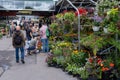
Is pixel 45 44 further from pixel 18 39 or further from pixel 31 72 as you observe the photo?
pixel 31 72

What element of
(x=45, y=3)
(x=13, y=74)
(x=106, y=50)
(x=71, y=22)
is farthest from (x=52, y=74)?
(x=45, y=3)

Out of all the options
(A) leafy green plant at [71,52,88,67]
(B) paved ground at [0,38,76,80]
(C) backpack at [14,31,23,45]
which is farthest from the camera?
(C) backpack at [14,31,23,45]

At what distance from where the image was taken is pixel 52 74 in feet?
40.2

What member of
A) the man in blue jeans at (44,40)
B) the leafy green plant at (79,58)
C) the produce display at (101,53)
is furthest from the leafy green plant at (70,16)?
the leafy green plant at (79,58)

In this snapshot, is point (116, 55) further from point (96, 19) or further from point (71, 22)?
point (71, 22)

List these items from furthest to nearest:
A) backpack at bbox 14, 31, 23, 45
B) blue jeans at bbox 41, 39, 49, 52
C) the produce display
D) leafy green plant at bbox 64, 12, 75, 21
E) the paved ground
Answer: blue jeans at bbox 41, 39, 49, 52, leafy green plant at bbox 64, 12, 75, 21, backpack at bbox 14, 31, 23, 45, the paved ground, the produce display

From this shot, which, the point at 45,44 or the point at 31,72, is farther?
the point at 45,44

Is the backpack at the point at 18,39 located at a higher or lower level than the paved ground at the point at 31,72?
higher

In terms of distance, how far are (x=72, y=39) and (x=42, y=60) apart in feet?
8.17

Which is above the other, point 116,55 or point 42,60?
point 116,55

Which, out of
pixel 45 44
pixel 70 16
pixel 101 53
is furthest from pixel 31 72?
pixel 45 44

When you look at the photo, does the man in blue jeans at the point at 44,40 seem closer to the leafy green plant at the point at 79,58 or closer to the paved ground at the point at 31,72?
the paved ground at the point at 31,72

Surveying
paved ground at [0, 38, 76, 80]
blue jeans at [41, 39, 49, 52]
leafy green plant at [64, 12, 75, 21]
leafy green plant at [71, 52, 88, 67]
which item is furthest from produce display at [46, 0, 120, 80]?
blue jeans at [41, 39, 49, 52]

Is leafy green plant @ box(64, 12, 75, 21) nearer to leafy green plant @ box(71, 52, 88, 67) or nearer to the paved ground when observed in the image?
the paved ground
